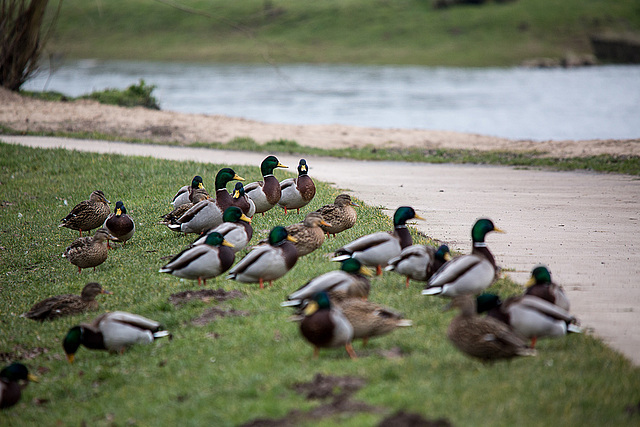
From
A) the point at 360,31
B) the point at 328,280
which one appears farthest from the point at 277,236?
the point at 360,31

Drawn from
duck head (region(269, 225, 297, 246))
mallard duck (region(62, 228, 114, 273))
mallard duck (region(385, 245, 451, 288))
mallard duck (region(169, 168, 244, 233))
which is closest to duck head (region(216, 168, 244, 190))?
mallard duck (region(169, 168, 244, 233))

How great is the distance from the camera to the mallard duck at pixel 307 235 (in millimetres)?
8672

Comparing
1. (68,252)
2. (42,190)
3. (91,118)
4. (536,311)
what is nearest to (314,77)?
(91,118)

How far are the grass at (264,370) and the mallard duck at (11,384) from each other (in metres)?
0.12

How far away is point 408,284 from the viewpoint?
7863 mm

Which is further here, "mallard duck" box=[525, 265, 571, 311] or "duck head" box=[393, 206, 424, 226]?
"duck head" box=[393, 206, 424, 226]

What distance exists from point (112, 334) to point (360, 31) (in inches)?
3005

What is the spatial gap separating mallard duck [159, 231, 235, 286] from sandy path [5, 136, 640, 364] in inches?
145

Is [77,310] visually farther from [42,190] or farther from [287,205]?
[42,190]

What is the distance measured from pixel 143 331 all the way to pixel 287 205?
515cm

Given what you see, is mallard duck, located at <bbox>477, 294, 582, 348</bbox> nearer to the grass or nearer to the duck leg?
the grass

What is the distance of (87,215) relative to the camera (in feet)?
37.1

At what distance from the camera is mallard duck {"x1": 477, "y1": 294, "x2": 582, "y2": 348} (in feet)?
19.2

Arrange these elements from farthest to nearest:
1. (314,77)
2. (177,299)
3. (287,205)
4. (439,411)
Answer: (314,77), (287,205), (177,299), (439,411)
